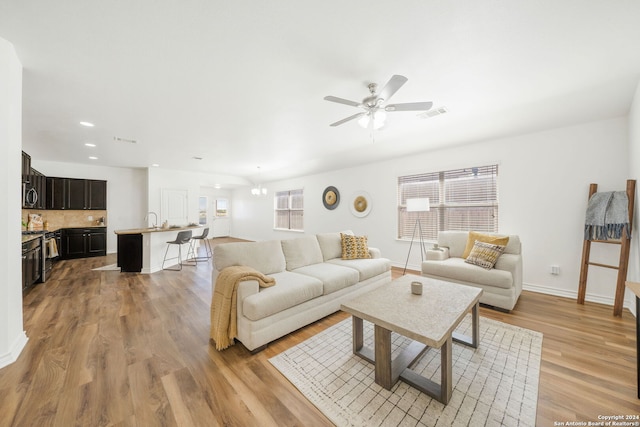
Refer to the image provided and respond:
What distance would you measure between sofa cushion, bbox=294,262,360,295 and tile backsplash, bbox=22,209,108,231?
6.82m

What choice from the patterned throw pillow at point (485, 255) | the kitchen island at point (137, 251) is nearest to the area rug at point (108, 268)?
the kitchen island at point (137, 251)

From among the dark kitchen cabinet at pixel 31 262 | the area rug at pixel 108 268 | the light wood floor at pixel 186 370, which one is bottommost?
the area rug at pixel 108 268

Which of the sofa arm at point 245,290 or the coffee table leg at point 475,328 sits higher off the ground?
the sofa arm at point 245,290

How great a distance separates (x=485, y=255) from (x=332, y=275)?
206 cm

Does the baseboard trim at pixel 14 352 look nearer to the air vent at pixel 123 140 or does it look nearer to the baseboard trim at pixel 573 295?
the air vent at pixel 123 140

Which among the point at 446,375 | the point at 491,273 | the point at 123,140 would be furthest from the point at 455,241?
the point at 123,140

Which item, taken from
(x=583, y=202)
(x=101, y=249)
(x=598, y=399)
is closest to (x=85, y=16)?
(x=598, y=399)

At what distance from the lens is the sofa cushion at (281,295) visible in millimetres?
2038

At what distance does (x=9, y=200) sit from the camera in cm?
188

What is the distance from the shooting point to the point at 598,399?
153cm

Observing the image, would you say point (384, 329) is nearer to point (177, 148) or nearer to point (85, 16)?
point (85, 16)

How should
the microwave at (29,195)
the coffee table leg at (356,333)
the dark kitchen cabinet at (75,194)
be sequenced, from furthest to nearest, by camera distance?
the dark kitchen cabinet at (75,194), the microwave at (29,195), the coffee table leg at (356,333)

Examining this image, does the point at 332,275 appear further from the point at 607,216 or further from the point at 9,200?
the point at 607,216

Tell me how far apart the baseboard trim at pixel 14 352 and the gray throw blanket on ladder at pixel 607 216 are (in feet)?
20.0
